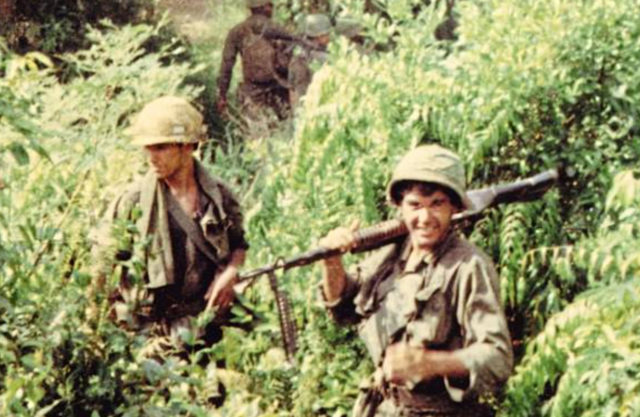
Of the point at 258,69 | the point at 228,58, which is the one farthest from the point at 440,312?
the point at 228,58

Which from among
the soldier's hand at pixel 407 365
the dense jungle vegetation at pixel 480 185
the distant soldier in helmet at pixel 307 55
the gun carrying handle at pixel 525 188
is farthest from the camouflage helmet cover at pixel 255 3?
the soldier's hand at pixel 407 365

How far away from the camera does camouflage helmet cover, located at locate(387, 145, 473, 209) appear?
14.6ft

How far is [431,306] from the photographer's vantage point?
4500 mm

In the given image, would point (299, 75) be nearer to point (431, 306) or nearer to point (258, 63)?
point (258, 63)

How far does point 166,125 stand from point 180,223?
19.2 inches

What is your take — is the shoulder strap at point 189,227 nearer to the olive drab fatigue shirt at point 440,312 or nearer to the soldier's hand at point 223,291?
the soldier's hand at point 223,291

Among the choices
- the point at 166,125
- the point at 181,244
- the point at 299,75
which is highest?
the point at 299,75

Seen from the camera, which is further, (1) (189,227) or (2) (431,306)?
(1) (189,227)

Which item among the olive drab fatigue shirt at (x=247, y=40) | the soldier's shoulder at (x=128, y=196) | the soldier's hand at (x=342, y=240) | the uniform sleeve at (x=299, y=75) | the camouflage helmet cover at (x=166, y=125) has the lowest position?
the soldier's hand at (x=342, y=240)

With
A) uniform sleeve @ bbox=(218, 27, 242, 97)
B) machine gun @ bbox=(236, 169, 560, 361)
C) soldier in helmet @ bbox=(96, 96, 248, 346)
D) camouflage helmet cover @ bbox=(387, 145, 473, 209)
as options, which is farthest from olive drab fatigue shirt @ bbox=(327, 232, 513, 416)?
uniform sleeve @ bbox=(218, 27, 242, 97)

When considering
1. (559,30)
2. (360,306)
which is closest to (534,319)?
(360,306)

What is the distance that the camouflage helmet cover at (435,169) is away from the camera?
446 cm

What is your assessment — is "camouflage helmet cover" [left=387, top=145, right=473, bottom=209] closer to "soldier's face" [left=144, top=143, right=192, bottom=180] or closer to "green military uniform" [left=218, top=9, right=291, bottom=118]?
"soldier's face" [left=144, top=143, right=192, bottom=180]

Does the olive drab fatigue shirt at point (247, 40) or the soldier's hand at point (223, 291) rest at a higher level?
the olive drab fatigue shirt at point (247, 40)
